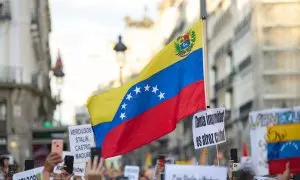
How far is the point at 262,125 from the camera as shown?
12789 millimetres

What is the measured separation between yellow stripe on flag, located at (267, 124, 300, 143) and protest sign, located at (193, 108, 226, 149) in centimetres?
62

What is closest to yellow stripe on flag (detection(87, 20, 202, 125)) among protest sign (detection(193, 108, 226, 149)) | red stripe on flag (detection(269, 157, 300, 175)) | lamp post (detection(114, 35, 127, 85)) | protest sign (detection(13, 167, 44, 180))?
protest sign (detection(193, 108, 226, 149))

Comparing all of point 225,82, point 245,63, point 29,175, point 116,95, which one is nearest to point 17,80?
point 245,63

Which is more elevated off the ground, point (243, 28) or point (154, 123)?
point (243, 28)

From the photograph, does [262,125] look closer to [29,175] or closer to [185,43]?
[185,43]

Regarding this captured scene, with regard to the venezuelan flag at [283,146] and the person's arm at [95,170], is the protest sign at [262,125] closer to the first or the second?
the venezuelan flag at [283,146]

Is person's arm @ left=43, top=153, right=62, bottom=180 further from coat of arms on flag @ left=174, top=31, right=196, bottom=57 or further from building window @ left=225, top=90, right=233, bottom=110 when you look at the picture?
building window @ left=225, top=90, right=233, bottom=110

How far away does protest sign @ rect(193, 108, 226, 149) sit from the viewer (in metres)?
11.2

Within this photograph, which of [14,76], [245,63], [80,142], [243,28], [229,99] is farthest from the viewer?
[229,99]

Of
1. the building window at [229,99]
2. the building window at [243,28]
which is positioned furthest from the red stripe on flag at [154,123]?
the building window at [229,99]

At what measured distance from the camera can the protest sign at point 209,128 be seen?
11227 millimetres

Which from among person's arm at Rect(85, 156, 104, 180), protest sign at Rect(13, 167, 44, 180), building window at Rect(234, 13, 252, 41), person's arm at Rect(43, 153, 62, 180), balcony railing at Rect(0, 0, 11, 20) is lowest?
person's arm at Rect(85, 156, 104, 180)

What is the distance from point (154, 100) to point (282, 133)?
197 centimetres

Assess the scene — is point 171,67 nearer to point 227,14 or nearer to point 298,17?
point 298,17
